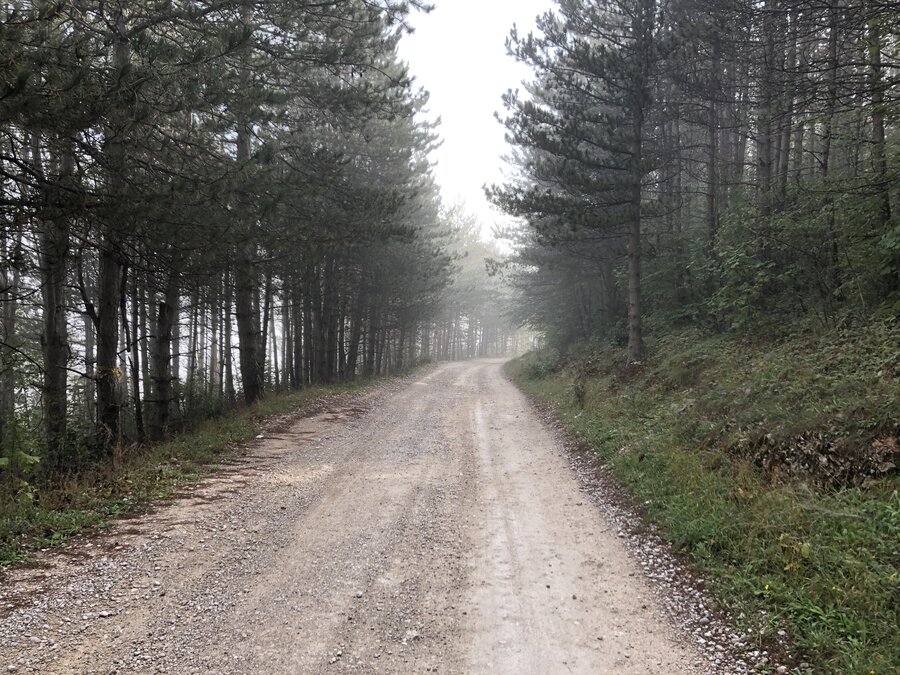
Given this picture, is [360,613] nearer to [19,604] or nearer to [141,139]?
[19,604]

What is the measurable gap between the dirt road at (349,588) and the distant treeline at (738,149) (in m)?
6.64

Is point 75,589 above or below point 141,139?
below

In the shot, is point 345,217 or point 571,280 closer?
point 345,217

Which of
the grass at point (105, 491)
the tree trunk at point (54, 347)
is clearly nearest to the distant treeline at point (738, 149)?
the grass at point (105, 491)

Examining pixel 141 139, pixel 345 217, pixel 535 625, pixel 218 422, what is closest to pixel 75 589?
pixel 535 625

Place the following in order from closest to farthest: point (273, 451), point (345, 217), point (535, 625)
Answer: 1. point (535, 625)
2. point (273, 451)
3. point (345, 217)

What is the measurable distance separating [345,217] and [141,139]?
16.3ft

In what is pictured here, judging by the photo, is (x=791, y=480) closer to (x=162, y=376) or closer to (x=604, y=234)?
(x=162, y=376)

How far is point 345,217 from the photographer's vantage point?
1113cm

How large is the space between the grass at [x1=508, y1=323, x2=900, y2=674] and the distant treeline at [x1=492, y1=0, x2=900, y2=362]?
6.08 feet

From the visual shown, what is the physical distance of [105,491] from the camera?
19.3 ft

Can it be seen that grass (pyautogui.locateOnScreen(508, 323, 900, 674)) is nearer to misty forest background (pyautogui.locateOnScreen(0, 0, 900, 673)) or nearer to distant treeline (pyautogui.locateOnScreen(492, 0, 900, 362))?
misty forest background (pyautogui.locateOnScreen(0, 0, 900, 673))

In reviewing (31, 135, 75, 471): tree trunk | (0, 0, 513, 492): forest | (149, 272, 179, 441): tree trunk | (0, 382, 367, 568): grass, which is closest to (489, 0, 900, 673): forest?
(0, 0, 513, 492): forest

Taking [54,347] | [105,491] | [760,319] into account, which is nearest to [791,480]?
[760,319]
